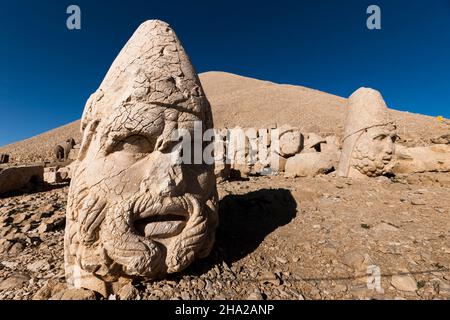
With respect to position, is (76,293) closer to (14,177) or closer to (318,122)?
(14,177)

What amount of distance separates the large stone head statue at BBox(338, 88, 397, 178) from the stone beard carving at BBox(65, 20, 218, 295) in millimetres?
5080

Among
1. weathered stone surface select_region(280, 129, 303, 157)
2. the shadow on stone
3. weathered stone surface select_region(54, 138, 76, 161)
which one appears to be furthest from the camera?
weathered stone surface select_region(54, 138, 76, 161)

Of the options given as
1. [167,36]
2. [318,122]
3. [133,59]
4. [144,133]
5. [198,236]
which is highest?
[318,122]

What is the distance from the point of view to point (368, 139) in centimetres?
625

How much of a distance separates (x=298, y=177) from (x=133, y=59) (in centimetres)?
562

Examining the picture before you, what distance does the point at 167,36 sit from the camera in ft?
9.95

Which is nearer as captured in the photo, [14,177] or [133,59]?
[133,59]

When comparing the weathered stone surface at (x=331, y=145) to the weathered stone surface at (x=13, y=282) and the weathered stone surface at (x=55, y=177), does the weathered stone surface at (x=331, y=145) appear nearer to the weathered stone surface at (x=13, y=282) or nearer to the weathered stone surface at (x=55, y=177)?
the weathered stone surface at (x=13, y=282)

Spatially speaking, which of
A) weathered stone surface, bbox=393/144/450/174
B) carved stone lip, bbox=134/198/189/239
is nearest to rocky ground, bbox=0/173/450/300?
carved stone lip, bbox=134/198/189/239

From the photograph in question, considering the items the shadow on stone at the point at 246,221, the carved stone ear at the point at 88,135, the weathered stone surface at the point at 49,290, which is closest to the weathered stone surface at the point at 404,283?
the shadow on stone at the point at 246,221

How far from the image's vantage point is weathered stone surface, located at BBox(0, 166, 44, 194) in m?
6.37

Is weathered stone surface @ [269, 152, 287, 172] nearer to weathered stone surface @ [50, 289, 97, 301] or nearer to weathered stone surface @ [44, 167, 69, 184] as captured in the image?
weathered stone surface @ [50, 289, 97, 301]

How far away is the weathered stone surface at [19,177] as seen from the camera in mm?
6367
